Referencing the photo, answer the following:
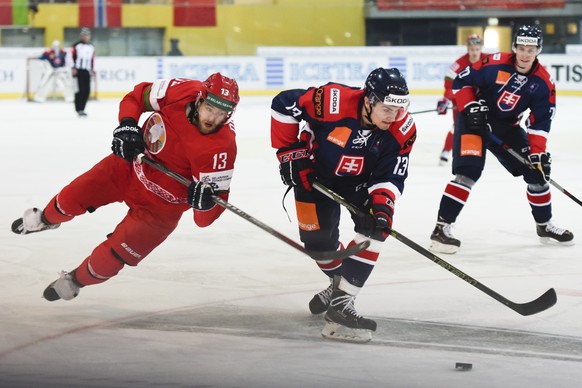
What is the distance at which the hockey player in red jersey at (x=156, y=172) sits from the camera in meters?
3.98

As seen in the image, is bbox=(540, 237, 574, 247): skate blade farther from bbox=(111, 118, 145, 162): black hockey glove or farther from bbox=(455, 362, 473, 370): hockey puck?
bbox=(111, 118, 145, 162): black hockey glove

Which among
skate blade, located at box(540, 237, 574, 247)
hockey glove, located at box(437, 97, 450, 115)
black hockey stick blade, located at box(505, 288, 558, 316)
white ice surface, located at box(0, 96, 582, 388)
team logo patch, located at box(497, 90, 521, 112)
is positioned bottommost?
skate blade, located at box(540, 237, 574, 247)

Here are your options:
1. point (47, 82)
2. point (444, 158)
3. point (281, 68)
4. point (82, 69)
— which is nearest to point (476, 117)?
point (444, 158)

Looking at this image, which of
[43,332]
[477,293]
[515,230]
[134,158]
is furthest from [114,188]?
[515,230]

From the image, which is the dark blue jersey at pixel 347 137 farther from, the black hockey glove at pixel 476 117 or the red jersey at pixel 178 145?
the black hockey glove at pixel 476 117

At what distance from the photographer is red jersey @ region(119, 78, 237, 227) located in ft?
13.1

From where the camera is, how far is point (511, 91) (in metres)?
5.82

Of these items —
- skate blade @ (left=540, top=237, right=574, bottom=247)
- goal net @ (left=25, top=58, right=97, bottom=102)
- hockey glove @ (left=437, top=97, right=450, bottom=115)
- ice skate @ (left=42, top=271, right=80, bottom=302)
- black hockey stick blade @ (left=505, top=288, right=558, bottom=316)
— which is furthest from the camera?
goal net @ (left=25, top=58, right=97, bottom=102)

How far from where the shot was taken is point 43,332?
398cm

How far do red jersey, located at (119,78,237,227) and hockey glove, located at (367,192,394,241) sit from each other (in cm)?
56

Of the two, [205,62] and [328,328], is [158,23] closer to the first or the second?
[205,62]

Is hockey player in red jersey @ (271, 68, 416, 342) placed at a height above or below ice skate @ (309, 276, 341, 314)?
above

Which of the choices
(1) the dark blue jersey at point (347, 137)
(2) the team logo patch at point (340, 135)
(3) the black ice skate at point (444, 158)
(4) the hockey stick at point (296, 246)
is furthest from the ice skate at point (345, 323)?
(3) the black ice skate at point (444, 158)

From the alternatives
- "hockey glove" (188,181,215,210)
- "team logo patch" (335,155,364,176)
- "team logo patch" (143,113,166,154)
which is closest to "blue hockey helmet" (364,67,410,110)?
"team logo patch" (335,155,364,176)
